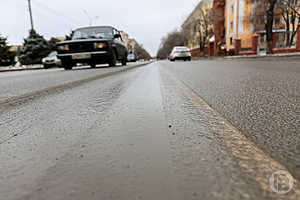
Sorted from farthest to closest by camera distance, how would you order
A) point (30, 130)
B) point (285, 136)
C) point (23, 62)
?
point (23, 62)
point (30, 130)
point (285, 136)

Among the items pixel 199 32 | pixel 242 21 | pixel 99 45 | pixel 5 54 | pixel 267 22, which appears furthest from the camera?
pixel 199 32

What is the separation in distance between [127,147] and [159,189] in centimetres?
18

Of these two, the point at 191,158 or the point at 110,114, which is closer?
the point at 191,158

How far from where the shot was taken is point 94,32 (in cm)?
806

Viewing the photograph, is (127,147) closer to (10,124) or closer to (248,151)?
(248,151)

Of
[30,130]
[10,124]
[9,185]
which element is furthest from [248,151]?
[10,124]

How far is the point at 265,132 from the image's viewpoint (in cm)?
57

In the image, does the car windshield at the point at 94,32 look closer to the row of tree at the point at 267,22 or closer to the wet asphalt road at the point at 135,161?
the wet asphalt road at the point at 135,161

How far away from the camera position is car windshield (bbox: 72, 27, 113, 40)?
7914 millimetres

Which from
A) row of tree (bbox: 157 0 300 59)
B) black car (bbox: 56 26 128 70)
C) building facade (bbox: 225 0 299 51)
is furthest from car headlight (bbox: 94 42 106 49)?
building facade (bbox: 225 0 299 51)

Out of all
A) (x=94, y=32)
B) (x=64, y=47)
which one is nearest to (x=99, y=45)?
(x=64, y=47)

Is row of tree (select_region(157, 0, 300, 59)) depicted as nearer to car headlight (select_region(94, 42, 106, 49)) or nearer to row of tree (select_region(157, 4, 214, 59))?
row of tree (select_region(157, 4, 214, 59))

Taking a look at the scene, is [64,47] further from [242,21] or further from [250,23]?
[242,21]

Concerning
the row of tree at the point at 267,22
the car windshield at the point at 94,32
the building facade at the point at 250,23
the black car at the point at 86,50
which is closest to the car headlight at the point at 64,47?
the black car at the point at 86,50
